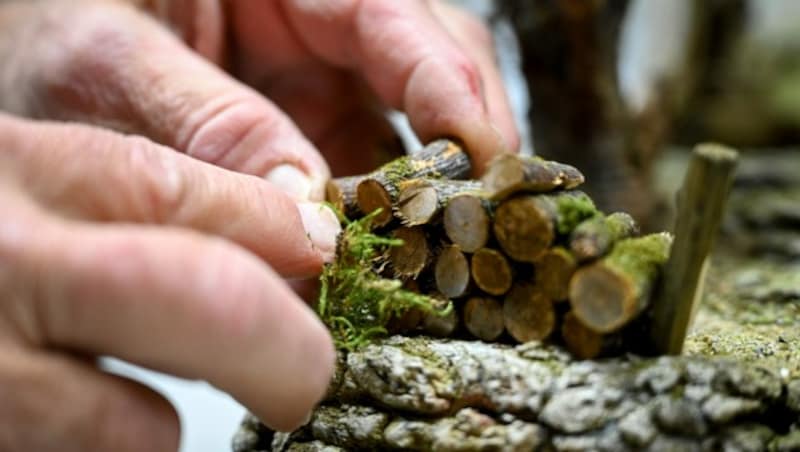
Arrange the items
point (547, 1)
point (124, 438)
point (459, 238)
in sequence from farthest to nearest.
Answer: point (547, 1)
point (459, 238)
point (124, 438)

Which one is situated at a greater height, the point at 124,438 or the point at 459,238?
the point at 459,238

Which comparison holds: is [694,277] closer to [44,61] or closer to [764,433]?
[764,433]

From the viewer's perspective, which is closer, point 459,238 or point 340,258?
point 459,238

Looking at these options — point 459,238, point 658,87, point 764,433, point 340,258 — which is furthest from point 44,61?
point 658,87

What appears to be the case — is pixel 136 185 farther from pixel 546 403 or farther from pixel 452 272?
pixel 546 403

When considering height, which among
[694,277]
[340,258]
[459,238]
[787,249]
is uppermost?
[694,277]

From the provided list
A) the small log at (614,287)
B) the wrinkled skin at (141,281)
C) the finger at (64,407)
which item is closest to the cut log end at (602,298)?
the small log at (614,287)

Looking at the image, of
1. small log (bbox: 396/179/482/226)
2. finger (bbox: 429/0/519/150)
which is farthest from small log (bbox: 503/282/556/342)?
finger (bbox: 429/0/519/150)

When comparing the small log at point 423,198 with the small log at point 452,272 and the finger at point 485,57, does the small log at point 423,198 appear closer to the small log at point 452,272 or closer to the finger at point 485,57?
the small log at point 452,272
